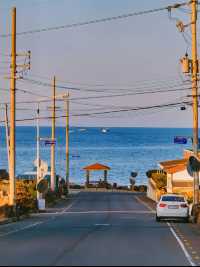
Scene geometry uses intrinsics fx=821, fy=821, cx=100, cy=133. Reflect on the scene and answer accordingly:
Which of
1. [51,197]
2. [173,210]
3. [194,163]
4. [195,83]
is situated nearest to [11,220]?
[173,210]

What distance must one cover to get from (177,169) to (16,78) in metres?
30.2

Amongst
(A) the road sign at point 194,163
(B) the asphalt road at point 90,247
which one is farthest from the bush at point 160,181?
(B) the asphalt road at point 90,247

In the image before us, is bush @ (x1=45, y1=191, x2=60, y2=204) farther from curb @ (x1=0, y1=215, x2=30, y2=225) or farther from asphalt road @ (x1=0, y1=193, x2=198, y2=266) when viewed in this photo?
asphalt road @ (x1=0, y1=193, x2=198, y2=266)

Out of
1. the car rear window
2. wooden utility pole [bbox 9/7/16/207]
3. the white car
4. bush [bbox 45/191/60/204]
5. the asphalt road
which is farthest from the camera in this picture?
bush [bbox 45/191/60/204]

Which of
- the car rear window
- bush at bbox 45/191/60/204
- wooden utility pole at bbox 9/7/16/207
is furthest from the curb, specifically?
bush at bbox 45/191/60/204

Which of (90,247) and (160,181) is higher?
(160,181)

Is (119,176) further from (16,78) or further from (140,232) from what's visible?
(140,232)

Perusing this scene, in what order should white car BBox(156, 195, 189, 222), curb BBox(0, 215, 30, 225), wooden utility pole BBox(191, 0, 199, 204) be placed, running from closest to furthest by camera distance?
curb BBox(0, 215, 30, 225) → white car BBox(156, 195, 189, 222) → wooden utility pole BBox(191, 0, 199, 204)

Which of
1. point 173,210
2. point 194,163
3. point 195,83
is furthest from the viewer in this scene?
point 195,83

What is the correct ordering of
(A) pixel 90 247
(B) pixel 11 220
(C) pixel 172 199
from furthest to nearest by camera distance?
1. (C) pixel 172 199
2. (B) pixel 11 220
3. (A) pixel 90 247

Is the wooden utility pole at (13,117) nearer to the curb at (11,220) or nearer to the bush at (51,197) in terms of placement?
the curb at (11,220)

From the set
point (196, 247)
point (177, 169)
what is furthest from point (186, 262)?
point (177, 169)

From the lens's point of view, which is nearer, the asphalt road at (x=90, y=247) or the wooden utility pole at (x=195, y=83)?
the asphalt road at (x=90, y=247)

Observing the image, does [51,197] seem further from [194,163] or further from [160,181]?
[194,163]
